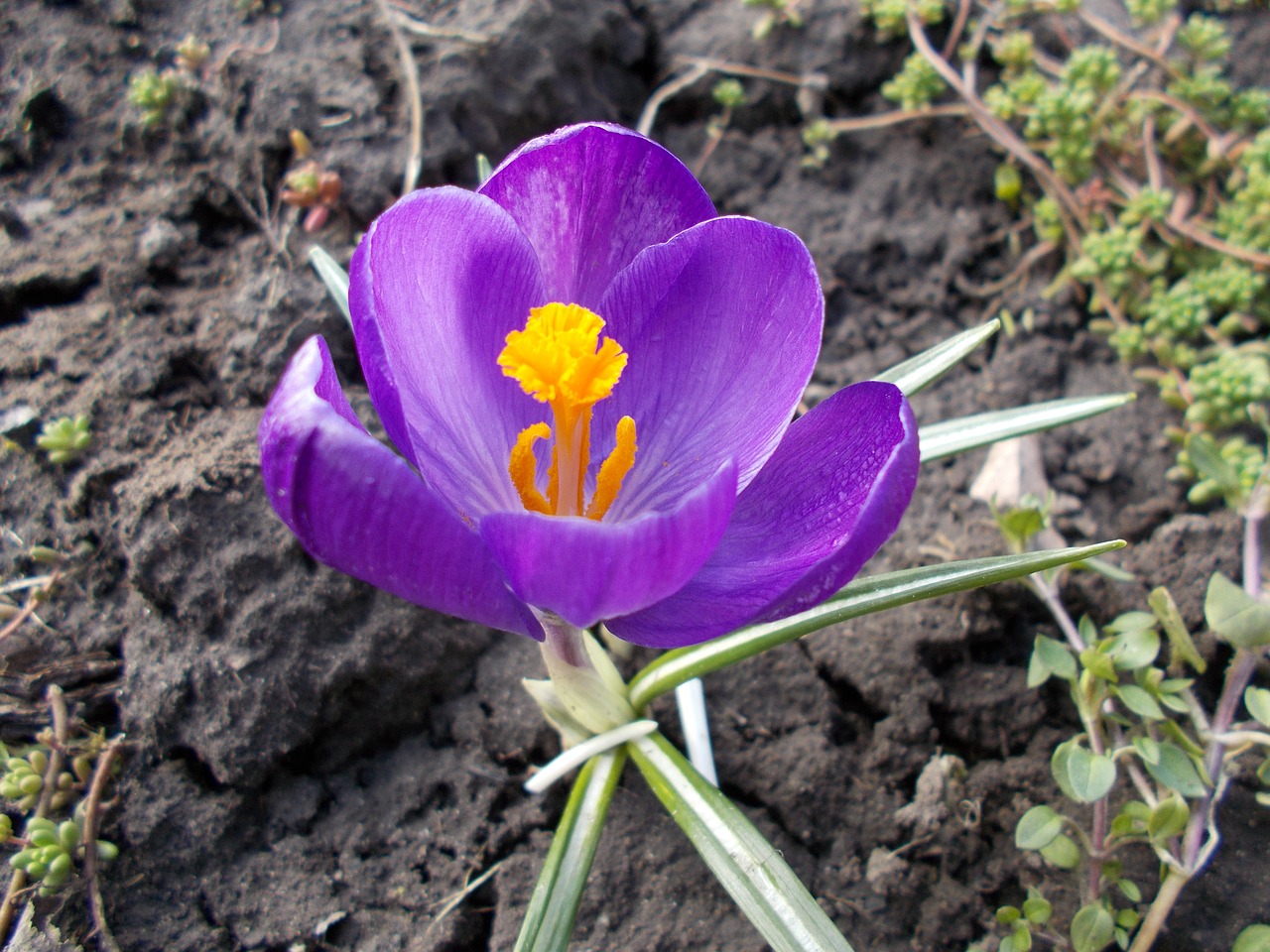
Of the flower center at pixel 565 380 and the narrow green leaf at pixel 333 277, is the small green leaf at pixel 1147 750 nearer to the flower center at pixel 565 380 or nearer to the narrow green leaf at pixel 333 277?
the flower center at pixel 565 380

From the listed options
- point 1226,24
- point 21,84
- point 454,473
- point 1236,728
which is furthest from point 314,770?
point 1226,24

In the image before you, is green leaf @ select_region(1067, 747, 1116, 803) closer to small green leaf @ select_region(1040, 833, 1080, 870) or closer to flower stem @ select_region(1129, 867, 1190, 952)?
small green leaf @ select_region(1040, 833, 1080, 870)

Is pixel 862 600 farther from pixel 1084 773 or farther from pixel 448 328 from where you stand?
pixel 448 328

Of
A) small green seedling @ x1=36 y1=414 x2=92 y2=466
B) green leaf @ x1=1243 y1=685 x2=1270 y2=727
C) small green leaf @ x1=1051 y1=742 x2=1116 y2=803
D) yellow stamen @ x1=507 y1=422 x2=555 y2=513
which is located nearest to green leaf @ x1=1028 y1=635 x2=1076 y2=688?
small green leaf @ x1=1051 y1=742 x2=1116 y2=803

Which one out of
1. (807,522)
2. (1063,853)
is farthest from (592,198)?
(1063,853)

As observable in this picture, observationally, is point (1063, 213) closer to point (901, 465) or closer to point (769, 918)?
point (901, 465)
